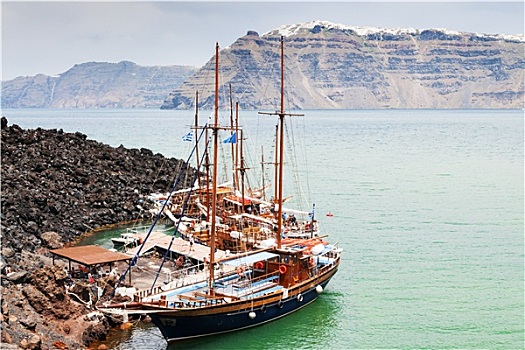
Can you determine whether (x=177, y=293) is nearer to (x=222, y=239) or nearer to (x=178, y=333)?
(x=178, y=333)

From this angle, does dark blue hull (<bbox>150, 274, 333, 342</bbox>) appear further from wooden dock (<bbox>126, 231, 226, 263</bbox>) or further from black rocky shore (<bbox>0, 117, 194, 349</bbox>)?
wooden dock (<bbox>126, 231, 226, 263</bbox>)

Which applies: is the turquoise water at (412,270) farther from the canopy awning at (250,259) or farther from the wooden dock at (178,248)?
the wooden dock at (178,248)

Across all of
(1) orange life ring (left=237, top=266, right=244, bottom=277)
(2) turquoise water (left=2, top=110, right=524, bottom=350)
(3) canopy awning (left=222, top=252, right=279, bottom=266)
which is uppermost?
(3) canopy awning (left=222, top=252, right=279, bottom=266)

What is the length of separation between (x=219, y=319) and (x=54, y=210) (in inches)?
993

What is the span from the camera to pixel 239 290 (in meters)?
31.3

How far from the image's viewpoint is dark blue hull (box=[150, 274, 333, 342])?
28516 millimetres

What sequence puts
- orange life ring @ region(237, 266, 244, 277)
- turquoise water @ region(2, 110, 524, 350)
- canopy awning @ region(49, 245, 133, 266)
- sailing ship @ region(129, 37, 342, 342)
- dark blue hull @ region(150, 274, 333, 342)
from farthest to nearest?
canopy awning @ region(49, 245, 133, 266)
orange life ring @ region(237, 266, 244, 277)
turquoise water @ region(2, 110, 524, 350)
sailing ship @ region(129, 37, 342, 342)
dark blue hull @ region(150, 274, 333, 342)

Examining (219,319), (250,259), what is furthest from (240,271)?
(219,319)

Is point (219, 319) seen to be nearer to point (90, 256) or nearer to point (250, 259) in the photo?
point (250, 259)

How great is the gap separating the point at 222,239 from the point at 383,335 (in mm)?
13694

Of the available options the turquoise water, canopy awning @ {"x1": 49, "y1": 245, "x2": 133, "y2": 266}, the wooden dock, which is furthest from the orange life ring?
canopy awning @ {"x1": 49, "y1": 245, "x2": 133, "y2": 266}

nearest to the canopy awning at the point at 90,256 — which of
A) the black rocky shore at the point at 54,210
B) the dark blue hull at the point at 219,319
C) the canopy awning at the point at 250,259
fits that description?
the black rocky shore at the point at 54,210

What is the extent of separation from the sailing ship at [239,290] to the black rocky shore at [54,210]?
285 centimetres

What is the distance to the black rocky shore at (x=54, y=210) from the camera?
1078 inches
